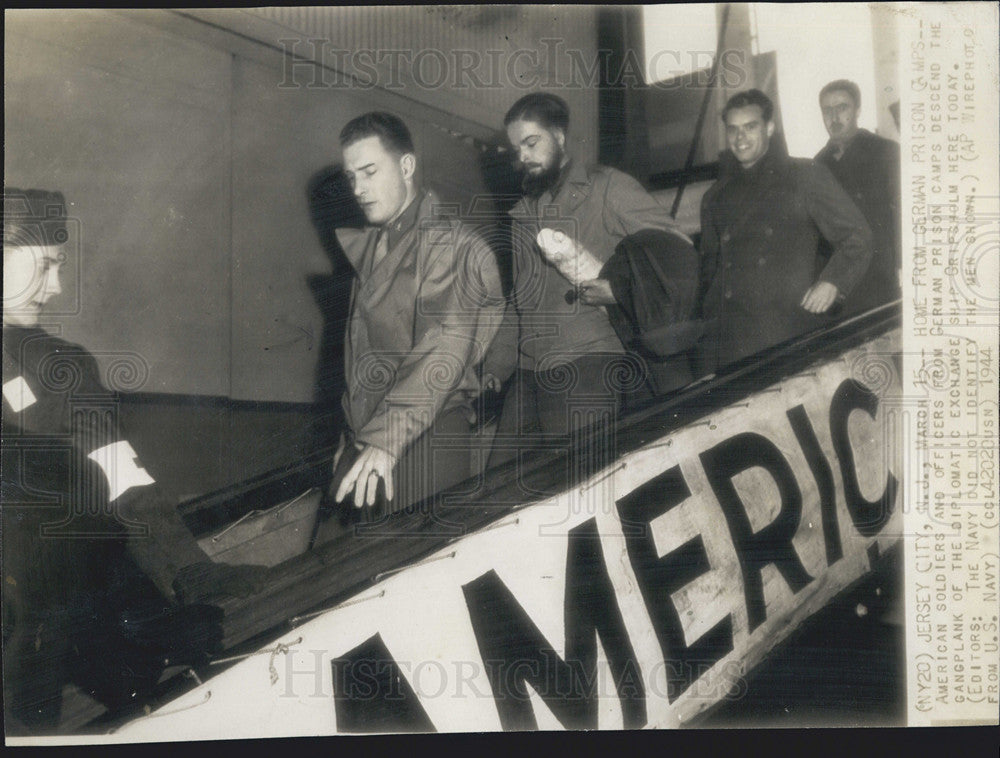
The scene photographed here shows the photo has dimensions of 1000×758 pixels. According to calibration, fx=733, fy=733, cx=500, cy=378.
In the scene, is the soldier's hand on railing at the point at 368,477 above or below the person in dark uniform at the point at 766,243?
below

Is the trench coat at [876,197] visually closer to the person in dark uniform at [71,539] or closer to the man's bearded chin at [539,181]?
the man's bearded chin at [539,181]

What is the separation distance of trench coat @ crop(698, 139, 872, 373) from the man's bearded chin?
0.43 m

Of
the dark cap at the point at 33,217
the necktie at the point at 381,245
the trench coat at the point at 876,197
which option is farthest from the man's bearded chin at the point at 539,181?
the dark cap at the point at 33,217

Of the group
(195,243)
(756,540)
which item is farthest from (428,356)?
(756,540)

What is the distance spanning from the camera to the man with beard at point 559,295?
80.0 inches

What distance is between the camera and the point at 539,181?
206cm

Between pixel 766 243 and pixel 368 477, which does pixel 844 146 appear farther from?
pixel 368 477

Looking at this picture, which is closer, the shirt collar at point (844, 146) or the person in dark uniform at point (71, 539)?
the person in dark uniform at point (71, 539)

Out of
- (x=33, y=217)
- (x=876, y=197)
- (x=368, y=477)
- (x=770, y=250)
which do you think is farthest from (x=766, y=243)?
(x=33, y=217)

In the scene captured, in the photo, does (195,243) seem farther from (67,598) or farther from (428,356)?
(67,598)

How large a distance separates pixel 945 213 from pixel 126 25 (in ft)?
7.67

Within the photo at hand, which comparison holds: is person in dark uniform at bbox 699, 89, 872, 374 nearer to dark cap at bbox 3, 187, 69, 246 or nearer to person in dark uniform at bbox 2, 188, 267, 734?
person in dark uniform at bbox 2, 188, 267, 734

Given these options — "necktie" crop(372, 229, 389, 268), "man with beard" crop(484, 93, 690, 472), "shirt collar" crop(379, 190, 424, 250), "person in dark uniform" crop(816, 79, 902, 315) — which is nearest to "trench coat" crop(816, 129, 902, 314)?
"person in dark uniform" crop(816, 79, 902, 315)

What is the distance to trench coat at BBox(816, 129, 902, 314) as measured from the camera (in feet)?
6.84
